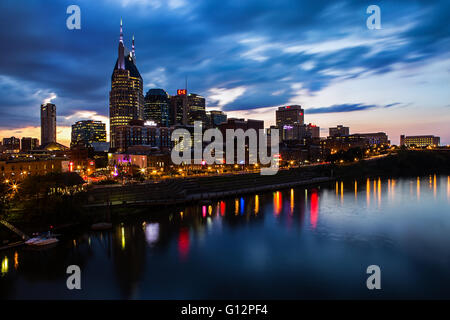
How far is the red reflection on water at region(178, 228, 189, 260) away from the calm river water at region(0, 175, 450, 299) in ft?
0.29

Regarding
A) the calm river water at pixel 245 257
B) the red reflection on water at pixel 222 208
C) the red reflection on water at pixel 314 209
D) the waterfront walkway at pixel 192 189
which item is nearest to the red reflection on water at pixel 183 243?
the calm river water at pixel 245 257

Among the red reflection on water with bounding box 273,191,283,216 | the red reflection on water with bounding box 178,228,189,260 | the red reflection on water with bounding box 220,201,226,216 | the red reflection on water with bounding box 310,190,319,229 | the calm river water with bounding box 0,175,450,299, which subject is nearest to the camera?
the calm river water with bounding box 0,175,450,299

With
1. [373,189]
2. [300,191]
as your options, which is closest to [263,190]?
[300,191]

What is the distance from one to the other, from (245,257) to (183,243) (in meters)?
6.46

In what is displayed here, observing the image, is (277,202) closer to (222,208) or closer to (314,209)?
(314,209)

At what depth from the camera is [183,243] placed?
28.0 metres

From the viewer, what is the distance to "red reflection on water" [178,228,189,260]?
992 inches

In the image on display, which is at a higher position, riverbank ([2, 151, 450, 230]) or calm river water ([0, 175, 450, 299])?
riverbank ([2, 151, 450, 230])

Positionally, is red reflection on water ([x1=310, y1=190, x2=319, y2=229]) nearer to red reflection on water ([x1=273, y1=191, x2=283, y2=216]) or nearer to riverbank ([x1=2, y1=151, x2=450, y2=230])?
red reflection on water ([x1=273, y1=191, x2=283, y2=216])

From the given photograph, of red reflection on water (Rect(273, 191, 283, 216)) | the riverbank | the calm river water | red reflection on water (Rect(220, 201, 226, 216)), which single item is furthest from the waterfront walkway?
the calm river water

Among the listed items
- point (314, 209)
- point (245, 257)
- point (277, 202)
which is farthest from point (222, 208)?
point (245, 257)

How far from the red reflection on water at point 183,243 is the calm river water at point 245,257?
9cm

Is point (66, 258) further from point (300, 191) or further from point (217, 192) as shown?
point (300, 191)

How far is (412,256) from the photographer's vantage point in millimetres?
24562
